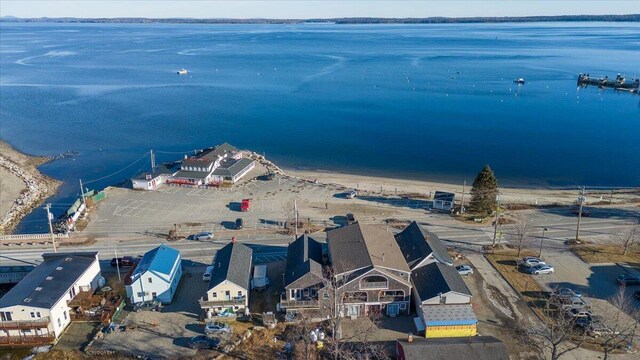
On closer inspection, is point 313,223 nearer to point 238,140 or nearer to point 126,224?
point 126,224

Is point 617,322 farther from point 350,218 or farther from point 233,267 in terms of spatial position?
point 233,267

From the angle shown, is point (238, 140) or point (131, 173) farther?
point (238, 140)

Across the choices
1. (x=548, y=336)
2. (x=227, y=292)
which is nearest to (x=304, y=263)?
(x=227, y=292)

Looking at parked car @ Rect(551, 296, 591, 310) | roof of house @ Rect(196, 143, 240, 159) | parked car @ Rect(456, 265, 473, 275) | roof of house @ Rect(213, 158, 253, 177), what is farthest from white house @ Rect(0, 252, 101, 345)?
parked car @ Rect(551, 296, 591, 310)

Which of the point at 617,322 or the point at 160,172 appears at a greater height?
the point at 160,172

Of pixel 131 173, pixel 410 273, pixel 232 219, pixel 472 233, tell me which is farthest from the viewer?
pixel 131 173

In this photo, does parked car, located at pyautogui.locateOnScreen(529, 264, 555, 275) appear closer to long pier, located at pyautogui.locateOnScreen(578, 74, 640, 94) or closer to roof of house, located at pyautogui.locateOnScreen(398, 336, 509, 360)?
roof of house, located at pyautogui.locateOnScreen(398, 336, 509, 360)

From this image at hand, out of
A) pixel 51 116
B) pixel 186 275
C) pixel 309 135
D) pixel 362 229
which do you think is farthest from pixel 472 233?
pixel 51 116
